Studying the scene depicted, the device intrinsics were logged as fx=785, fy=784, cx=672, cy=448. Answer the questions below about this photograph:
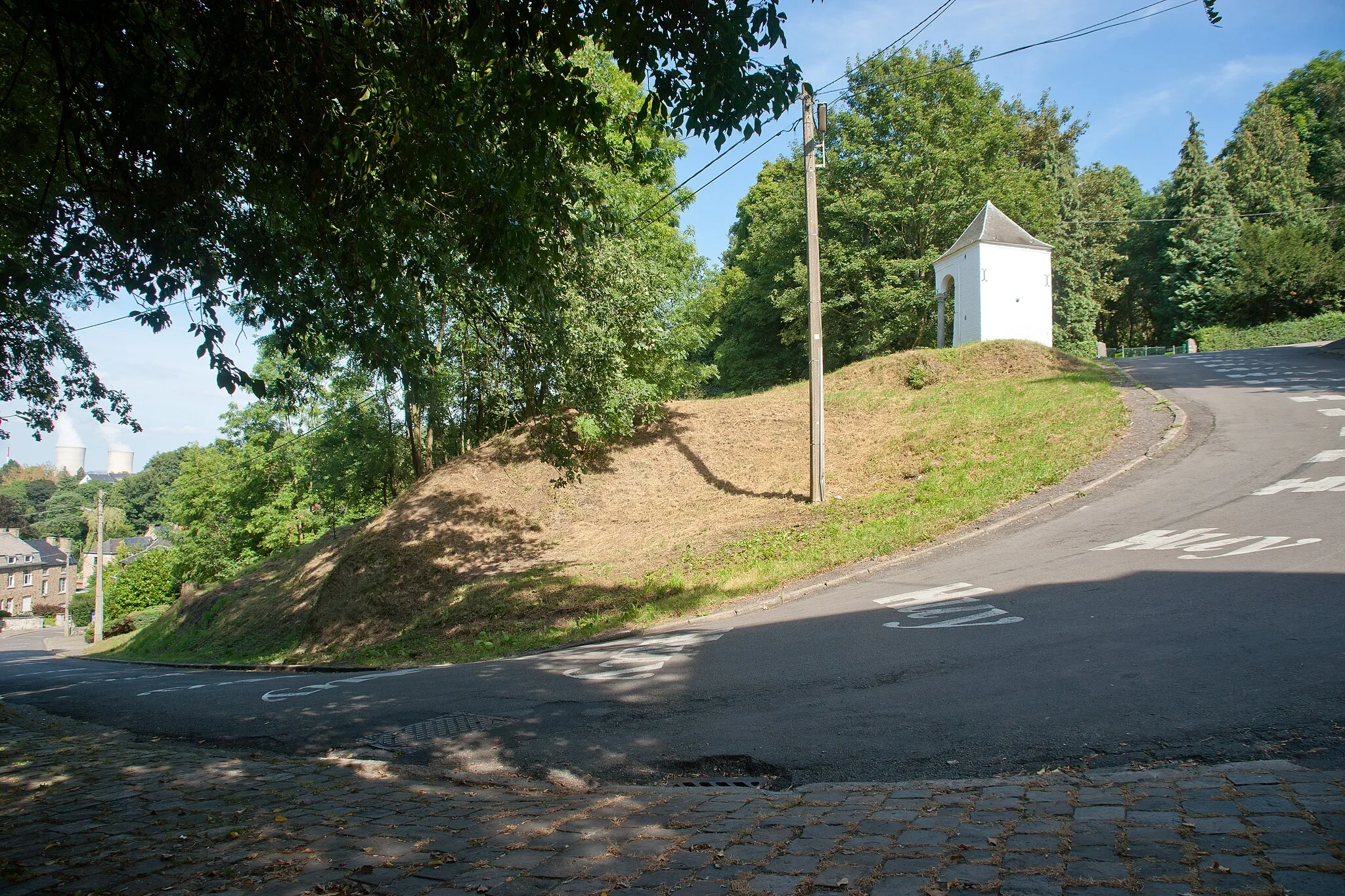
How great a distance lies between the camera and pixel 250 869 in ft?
11.4

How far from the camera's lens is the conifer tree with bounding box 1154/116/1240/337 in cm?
4881

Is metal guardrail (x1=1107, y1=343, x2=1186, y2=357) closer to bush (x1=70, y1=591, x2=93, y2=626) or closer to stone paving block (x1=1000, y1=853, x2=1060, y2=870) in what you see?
stone paving block (x1=1000, y1=853, x2=1060, y2=870)

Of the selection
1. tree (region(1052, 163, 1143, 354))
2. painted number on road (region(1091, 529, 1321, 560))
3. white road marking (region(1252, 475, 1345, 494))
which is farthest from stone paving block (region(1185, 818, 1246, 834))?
tree (region(1052, 163, 1143, 354))

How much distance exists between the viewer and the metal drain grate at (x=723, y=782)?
4.69 meters

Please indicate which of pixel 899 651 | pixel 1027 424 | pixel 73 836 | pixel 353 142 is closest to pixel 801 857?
pixel 73 836

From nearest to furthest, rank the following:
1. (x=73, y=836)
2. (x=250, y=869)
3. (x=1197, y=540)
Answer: (x=250, y=869), (x=73, y=836), (x=1197, y=540)

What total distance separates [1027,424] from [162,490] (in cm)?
4945

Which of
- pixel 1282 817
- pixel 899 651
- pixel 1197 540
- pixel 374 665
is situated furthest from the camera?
pixel 374 665

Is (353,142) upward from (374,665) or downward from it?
upward

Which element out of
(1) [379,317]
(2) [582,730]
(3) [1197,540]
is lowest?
(2) [582,730]

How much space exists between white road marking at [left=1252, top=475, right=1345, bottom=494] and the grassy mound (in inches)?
140

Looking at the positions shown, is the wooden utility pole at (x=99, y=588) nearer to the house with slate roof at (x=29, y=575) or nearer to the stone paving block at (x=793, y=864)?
the house with slate roof at (x=29, y=575)

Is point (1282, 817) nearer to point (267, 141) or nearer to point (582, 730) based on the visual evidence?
point (582, 730)

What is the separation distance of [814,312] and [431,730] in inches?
470
